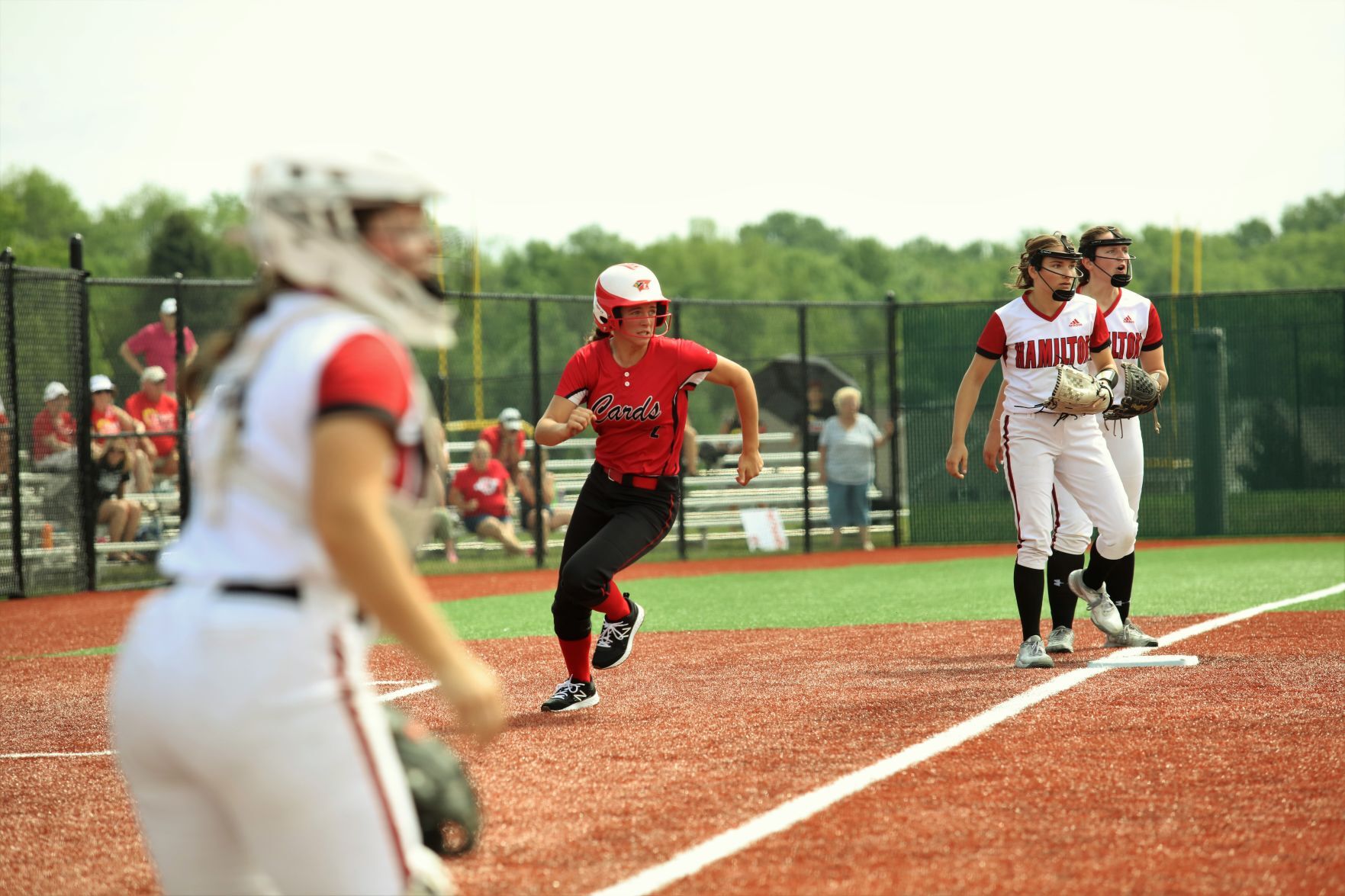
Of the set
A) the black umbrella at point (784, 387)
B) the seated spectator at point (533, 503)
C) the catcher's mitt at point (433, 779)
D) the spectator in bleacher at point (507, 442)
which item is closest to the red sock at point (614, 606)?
the catcher's mitt at point (433, 779)

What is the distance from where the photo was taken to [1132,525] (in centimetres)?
831

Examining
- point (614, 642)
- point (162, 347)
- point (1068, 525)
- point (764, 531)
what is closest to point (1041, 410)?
Answer: point (1068, 525)

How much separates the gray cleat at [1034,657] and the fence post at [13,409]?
→ 1013 cm

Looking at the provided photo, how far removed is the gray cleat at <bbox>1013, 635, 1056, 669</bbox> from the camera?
25.3ft

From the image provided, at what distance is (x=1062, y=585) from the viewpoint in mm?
8297

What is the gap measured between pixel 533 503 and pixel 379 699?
36.1ft

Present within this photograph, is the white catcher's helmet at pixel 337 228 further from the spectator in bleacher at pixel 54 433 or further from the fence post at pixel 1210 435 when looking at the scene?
the fence post at pixel 1210 435

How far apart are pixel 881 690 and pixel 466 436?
22.9m

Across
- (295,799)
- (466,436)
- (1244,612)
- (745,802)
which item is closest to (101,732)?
(745,802)

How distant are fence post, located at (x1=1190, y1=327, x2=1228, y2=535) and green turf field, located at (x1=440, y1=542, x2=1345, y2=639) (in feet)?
6.29

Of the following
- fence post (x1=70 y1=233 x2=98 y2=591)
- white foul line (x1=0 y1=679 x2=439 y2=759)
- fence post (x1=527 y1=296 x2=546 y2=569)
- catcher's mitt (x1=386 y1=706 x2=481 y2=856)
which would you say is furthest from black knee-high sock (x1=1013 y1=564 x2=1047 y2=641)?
fence post (x1=70 y1=233 x2=98 y2=591)

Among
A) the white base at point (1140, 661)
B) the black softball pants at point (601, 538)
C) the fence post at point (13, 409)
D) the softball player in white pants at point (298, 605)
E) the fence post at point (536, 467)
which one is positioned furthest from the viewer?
the fence post at point (536, 467)

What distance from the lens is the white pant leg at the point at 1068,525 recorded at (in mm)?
8281

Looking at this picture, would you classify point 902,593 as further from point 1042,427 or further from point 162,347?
point 162,347
